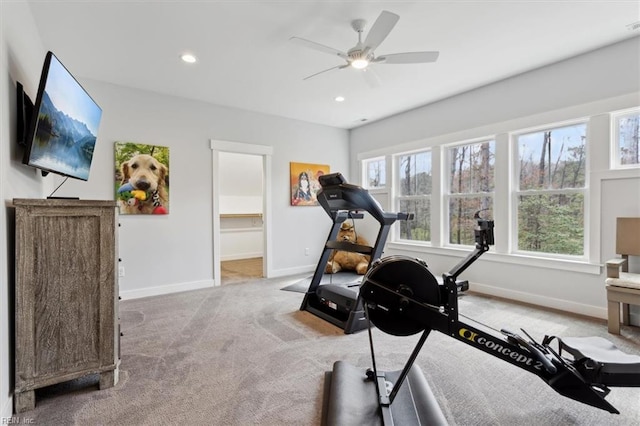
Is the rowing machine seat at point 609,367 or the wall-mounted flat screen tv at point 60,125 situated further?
the wall-mounted flat screen tv at point 60,125

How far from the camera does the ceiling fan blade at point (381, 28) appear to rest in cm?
206

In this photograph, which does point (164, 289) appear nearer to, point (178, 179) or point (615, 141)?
point (178, 179)

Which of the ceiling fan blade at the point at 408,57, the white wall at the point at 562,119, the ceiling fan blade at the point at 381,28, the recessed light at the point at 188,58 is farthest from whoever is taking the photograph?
the recessed light at the point at 188,58

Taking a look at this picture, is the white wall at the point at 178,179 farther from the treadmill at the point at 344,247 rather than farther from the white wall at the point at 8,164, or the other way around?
the treadmill at the point at 344,247

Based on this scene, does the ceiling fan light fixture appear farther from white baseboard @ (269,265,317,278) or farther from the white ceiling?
white baseboard @ (269,265,317,278)

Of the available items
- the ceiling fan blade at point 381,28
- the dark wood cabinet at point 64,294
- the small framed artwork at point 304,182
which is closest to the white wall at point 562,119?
the small framed artwork at point 304,182

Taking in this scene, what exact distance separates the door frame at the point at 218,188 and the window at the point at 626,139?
435 cm

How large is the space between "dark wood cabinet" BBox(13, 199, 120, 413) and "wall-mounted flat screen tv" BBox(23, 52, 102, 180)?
1.35 feet

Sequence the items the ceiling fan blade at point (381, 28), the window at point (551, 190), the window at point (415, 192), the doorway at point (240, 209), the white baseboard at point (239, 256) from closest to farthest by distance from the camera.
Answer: the ceiling fan blade at point (381, 28)
the window at point (551, 190)
the window at point (415, 192)
the doorway at point (240, 209)
the white baseboard at point (239, 256)

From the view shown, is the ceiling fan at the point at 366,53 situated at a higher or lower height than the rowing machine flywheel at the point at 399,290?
higher

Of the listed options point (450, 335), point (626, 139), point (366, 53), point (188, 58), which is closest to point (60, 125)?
point (188, 58)

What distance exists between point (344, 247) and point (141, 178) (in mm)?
2845

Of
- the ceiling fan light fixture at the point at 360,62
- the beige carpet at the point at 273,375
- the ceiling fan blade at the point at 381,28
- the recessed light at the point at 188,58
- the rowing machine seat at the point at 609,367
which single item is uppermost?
the recessed light at the point at 188,58

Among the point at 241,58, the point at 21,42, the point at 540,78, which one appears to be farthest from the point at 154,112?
the point at 540,78
